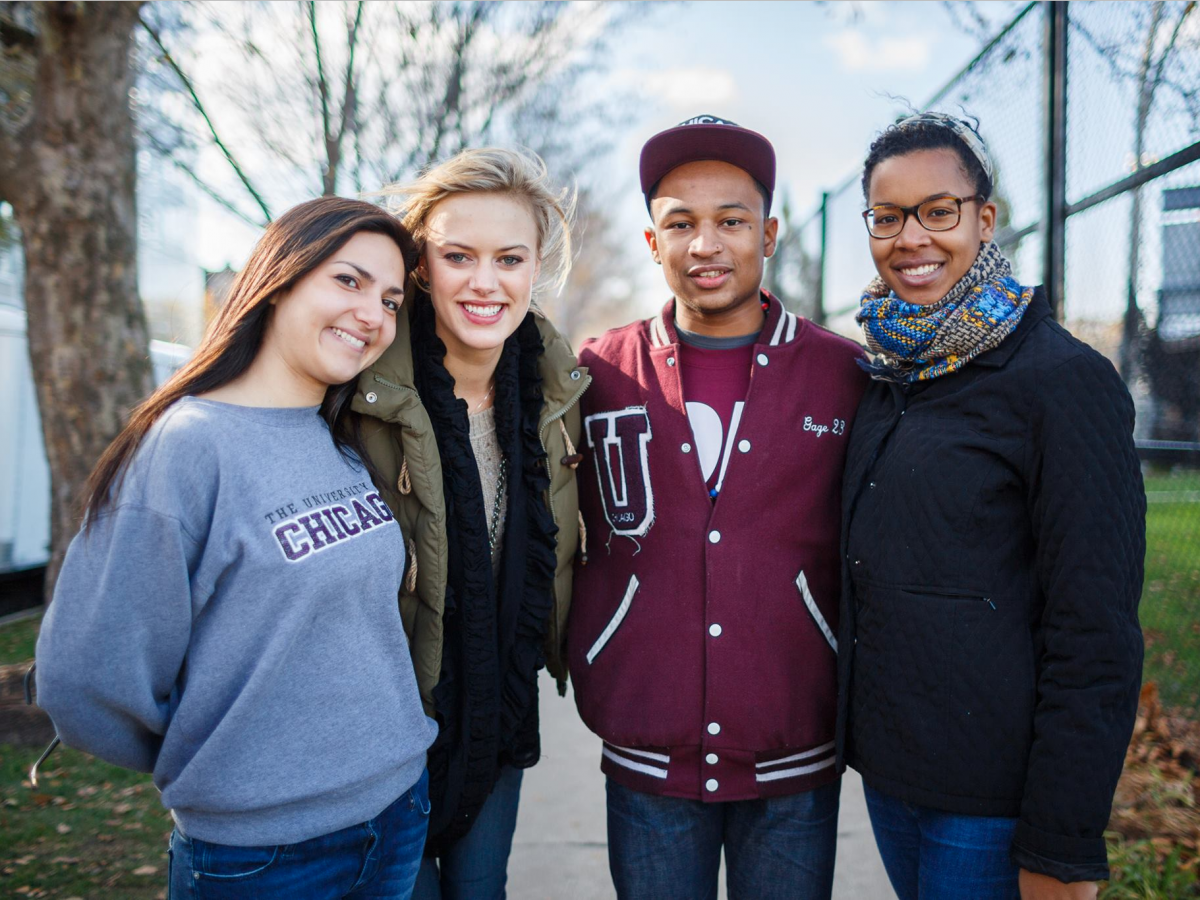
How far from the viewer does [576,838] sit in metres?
3.82

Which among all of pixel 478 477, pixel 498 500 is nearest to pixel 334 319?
pixel 478 477

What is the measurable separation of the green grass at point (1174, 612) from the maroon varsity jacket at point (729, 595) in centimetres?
324

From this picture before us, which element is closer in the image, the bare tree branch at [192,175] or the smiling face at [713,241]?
the smiling face at [713,241]

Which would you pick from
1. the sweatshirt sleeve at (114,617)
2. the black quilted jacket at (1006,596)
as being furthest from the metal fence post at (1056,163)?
the sweatshirt sleeve at (114,617)

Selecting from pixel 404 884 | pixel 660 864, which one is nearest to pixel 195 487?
pixel 404 884

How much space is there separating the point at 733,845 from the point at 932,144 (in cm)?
189

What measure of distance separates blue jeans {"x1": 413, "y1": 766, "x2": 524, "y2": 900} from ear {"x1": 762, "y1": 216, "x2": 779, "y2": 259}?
168 centimetres

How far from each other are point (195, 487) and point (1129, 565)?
1841mm

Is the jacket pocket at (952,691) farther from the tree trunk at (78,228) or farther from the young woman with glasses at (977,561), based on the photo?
the tree trunk at (78,228)

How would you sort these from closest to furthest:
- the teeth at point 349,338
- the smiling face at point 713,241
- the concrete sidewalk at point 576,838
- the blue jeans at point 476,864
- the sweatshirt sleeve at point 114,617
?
the sweatshirt sleeve at point 114,617 < the teeth at point 349,338 < the blue jeans at point 476,864 < the smiling face at point 713,241 < the concrete sidewalk at point 576,838

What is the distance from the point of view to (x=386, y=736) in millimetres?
1893

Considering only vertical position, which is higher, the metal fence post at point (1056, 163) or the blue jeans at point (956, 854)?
the metal fence post at point (1056, 163)

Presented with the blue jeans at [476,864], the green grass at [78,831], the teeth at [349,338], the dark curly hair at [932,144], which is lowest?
the green grass at [78,831]

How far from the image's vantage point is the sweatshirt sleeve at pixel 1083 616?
172cm
